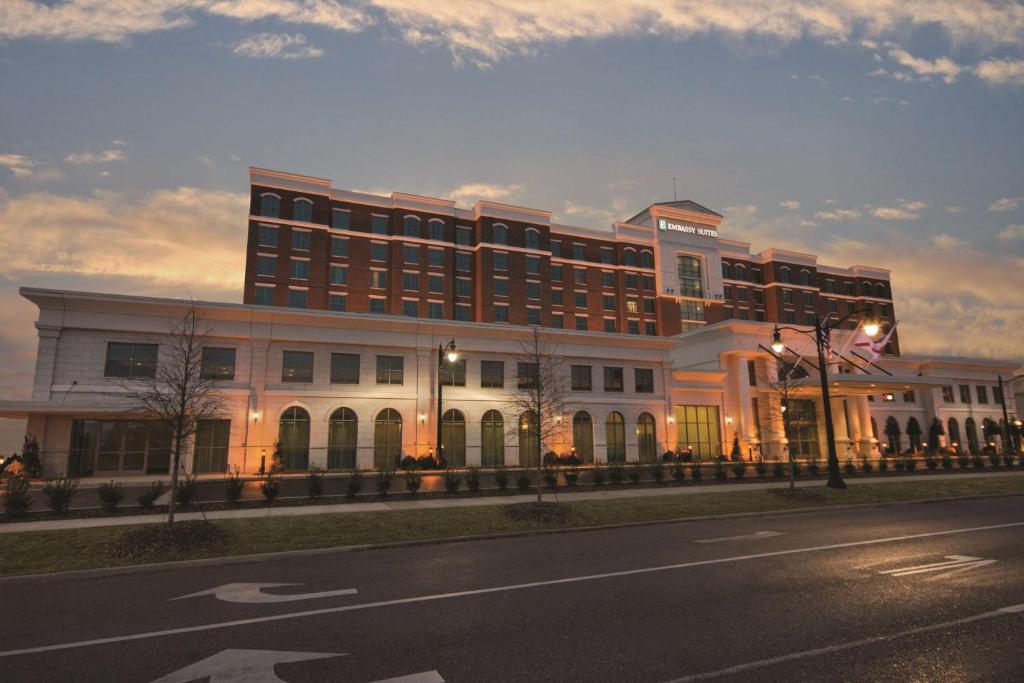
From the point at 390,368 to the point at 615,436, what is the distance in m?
18.2

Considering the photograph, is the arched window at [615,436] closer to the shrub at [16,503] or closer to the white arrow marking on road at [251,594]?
the shrub at [16,503]

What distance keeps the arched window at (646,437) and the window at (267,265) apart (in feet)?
125

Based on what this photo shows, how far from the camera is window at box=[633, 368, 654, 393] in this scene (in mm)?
46812

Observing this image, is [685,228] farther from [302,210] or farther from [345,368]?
[345,368]

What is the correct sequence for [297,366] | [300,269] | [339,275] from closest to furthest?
1. [297,366]
2. [300,269]
3. [339,275]

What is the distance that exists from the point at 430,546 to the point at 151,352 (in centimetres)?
2854

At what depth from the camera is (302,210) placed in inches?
2327

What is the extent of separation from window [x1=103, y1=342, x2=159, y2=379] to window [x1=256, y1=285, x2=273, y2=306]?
22.7m

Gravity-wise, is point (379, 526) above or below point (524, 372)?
below

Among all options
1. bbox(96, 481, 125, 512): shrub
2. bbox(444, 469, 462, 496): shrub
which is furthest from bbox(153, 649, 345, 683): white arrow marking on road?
bbox(444, 469, 462, 496): shrub

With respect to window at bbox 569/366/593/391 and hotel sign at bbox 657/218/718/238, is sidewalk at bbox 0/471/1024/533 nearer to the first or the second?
window at bbox 569/366/593/391

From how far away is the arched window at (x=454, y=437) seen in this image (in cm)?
3991

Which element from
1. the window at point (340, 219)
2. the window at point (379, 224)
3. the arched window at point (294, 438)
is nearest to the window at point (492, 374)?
the arched window at point (294, 438)

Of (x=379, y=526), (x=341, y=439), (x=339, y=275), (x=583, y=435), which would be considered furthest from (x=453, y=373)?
(x=379, y=526)
